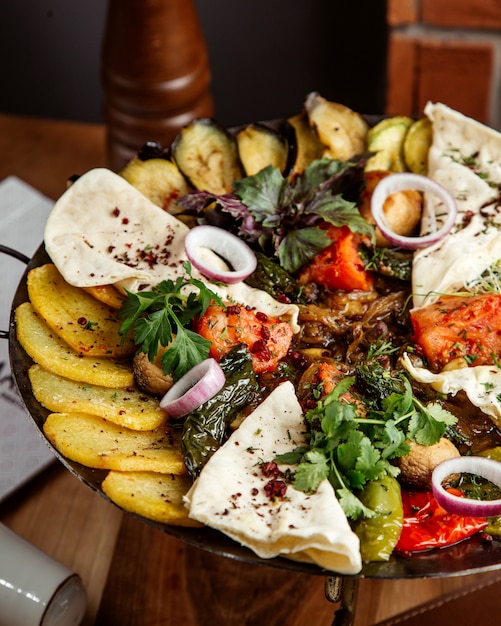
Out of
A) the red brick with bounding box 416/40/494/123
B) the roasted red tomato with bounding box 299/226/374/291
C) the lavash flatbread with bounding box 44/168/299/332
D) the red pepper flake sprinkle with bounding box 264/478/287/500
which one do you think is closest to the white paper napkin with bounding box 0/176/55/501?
the lavash flatbread with bounding box 44/168/299/332

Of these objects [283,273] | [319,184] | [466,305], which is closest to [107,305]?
[283,273]

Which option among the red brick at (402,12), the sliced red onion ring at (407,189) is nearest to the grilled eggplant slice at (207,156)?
the sliced red onion ring at (407,189)

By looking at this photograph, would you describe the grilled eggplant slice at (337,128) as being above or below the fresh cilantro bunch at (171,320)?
above

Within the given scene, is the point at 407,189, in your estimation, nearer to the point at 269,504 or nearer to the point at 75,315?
the point at 75,315

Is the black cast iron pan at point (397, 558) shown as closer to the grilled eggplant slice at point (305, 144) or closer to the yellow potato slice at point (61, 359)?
the yellow potato slice at point (61, 359)

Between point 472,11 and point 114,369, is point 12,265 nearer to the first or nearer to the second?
point 114,369

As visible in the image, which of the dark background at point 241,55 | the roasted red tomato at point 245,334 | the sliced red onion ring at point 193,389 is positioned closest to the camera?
the sliced red onion ring at point 193,389
